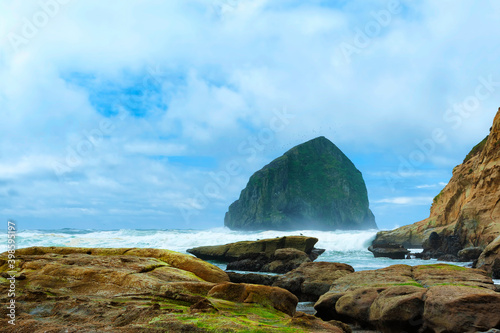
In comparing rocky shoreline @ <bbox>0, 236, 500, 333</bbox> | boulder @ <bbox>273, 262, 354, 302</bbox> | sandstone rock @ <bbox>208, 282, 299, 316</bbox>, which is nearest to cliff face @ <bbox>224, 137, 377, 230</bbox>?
boulder @ <bbox>273, 262, 354, 302</bbox>

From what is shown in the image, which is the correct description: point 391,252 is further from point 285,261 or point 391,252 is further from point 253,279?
point 253,279

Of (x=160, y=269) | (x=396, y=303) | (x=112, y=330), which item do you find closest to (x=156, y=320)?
(x=112, y=330)

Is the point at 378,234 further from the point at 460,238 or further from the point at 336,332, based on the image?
the point at 336,332

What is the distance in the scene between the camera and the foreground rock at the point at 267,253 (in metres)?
21.4

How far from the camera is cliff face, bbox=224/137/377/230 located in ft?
400

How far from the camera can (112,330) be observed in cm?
447

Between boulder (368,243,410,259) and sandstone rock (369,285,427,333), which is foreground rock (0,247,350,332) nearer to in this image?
sandstone rock (369,285,427,333)

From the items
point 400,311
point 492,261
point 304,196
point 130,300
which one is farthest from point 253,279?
point 304,196

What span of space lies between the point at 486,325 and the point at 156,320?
586cm

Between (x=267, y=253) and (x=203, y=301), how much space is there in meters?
20.3

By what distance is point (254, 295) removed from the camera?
7.01 meters

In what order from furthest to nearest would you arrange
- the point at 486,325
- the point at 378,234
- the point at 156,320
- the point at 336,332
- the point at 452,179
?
the point at 378,234
the point at 452,179
the point at 486,325
the point at 336,332
the point at 156,320

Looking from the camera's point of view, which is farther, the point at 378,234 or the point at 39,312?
the point at 378,234

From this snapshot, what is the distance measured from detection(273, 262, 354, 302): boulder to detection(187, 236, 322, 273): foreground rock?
19.8 feet
